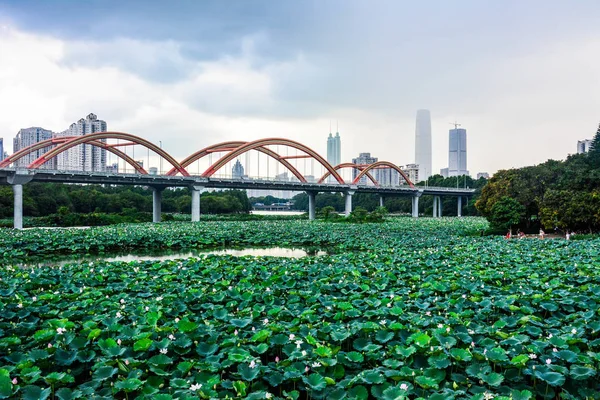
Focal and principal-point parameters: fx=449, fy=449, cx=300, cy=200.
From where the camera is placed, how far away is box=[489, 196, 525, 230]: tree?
3162 centimetres

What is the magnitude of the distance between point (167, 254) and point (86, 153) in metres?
60.0

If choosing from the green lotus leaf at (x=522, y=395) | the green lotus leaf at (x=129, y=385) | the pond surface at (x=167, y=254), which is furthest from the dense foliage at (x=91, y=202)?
the green lotus leaf at (x=522, y=395)

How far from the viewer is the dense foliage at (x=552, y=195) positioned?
1085 inches

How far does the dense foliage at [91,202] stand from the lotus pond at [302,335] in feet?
158

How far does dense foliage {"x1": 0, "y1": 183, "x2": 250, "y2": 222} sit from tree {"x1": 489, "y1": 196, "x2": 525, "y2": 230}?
4504 cm

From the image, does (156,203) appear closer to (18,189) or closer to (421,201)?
(18,189)

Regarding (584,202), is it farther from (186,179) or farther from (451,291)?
(186,179)

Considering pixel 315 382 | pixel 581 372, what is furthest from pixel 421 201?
pixel 315 382

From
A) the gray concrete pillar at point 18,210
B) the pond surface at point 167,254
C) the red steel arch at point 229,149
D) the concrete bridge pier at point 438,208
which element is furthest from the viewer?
the concrete bridge pier at point 438,208

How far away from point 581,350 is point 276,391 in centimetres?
413

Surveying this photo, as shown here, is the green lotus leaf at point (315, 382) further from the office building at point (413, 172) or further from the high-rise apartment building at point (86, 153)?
the office building at point (413, 172)

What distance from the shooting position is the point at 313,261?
15.1 m

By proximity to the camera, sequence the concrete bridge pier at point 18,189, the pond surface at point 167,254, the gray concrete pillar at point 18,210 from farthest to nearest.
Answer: the concrete bridge pier at point 18,189, the gray concrete pillar at point 18,210, the pond surface at point 167,254

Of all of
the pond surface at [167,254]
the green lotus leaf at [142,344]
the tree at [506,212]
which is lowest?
the pond surface at [167,254]
